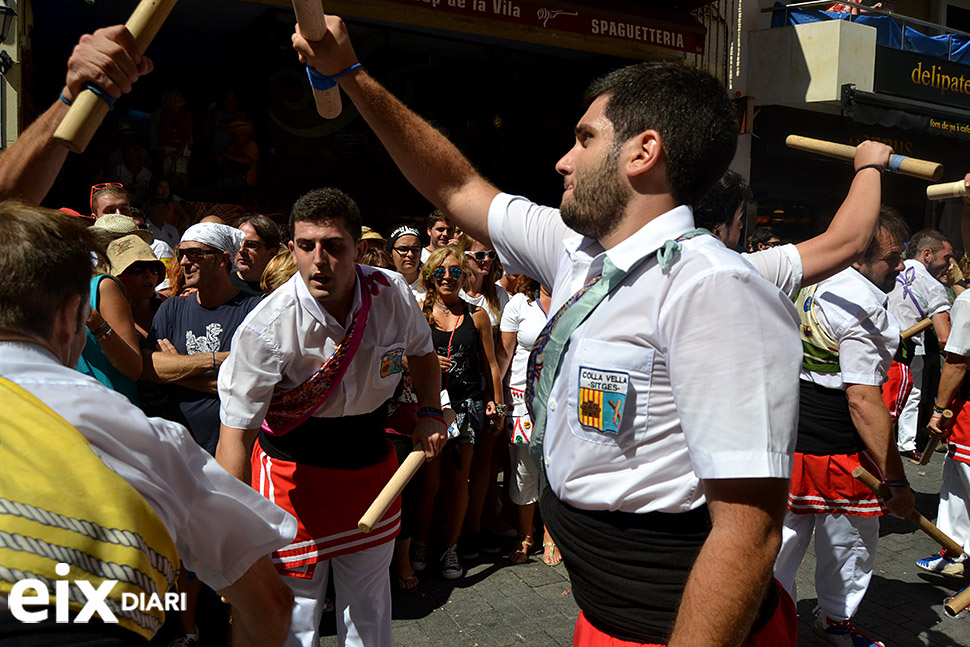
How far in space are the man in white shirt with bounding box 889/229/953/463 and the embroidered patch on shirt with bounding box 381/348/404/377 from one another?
19.1 feet

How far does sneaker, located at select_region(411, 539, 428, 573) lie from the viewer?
192 inches

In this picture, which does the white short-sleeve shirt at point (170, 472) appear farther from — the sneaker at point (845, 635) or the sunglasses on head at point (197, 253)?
the sneaker at point (845, 635)

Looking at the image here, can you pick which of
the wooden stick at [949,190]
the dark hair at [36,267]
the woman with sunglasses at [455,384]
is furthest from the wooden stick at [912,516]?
the dark hair at [36,267]

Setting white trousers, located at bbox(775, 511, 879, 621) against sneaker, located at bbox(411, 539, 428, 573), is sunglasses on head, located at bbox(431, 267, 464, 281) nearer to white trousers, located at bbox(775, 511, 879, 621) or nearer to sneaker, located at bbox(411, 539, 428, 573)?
sneaker, located at bbox(411, 539, 428, 573)

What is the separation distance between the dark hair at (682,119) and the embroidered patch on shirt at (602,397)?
1.42 feet

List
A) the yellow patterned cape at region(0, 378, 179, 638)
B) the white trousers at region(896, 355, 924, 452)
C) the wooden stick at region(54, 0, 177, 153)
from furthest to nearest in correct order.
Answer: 1. the white trousers at region(896, 355, 924, 452)
2. the wooden stick at region(54, 0, 177, 153)
3. the yellow patterned cape at region(0, 378, 179, 638)

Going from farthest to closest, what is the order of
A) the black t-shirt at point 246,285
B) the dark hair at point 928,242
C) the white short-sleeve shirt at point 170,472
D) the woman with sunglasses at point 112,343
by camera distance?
1. the dark hair at point 928,242
2. the black t-shirt at point 246,285
3. the woman with sunglasses at point 112,343
4. the white short-sleeve shirt at point 170,472

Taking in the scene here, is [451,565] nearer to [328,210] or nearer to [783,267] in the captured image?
[328,210]

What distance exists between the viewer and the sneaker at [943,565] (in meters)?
4.93

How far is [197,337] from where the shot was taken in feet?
12.8

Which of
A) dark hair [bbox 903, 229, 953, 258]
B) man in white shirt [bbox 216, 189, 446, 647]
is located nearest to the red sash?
man in white shirt [bbox 216, 189, 446, 647]

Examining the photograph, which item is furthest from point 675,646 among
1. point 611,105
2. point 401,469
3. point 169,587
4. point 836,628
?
point 836,628

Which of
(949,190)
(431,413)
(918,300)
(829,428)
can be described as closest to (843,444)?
(829,428)

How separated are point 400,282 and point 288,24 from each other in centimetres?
705
